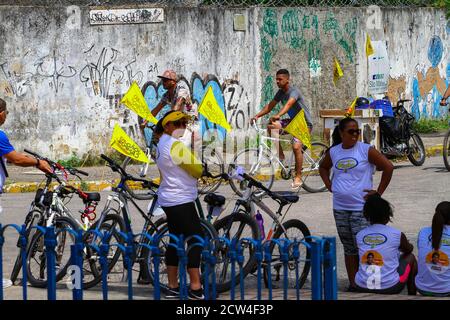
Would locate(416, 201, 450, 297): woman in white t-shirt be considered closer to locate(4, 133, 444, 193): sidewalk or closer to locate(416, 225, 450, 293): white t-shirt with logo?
locate(416, 225, 450, 293): white t-shirt with logo

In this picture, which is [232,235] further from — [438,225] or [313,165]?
[313,165]

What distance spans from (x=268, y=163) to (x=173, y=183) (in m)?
6.92

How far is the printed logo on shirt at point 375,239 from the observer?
9195mm

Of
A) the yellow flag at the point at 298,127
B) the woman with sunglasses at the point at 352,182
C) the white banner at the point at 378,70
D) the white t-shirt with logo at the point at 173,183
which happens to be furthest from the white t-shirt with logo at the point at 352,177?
the white banner at the point at 378,70

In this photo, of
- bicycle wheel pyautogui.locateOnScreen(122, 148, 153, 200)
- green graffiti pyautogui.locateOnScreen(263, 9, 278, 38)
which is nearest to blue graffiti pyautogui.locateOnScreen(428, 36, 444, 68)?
green graffiti pyautogui.locateOnScreen(263, 9, 278, 38)

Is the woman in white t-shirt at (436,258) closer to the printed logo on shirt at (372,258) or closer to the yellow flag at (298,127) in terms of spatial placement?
the printed logo on shirt at (372,258)

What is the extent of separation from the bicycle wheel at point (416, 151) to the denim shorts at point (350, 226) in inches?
346

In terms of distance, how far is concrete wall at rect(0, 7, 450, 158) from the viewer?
18547mm

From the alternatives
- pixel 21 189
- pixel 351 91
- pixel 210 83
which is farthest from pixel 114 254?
pixel 351 91

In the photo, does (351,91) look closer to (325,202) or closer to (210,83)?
(210,83)

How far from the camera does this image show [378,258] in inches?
361

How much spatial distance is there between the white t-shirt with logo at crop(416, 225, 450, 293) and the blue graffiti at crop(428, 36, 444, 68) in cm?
1612

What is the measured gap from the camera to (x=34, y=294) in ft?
29.6

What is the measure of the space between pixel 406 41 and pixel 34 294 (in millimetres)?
16450
